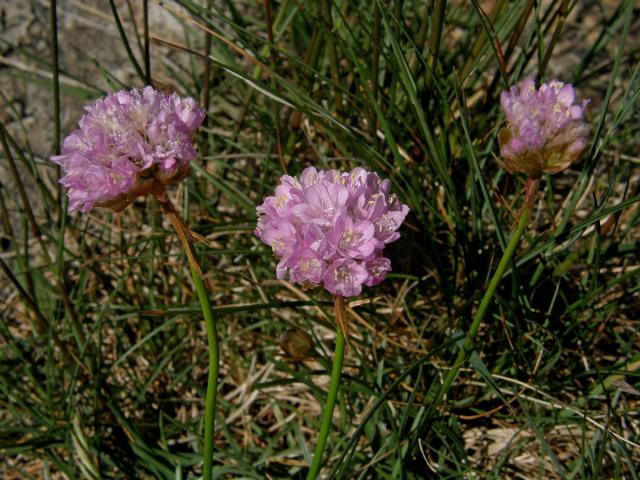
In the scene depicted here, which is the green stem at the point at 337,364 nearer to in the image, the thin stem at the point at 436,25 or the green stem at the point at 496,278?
the green stem at the point at 496,278

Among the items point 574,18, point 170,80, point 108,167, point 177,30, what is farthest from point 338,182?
point 574,18

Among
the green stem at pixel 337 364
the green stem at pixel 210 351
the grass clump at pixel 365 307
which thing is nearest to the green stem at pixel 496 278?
the grass clump at pixel 365 307

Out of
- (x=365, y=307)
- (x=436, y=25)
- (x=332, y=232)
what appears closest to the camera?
(x=332, y=232)

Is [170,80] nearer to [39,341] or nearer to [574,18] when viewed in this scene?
[39,341]

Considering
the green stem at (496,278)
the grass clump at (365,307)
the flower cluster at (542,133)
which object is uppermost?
the flower cluster at (542,133)

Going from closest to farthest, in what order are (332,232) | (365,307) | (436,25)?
(332,232), (436,25), (365,307)

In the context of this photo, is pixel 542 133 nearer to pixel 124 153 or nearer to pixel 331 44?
pixel 124 153

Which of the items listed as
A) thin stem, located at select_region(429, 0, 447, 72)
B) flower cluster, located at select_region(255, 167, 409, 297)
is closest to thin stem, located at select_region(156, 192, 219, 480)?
flower cluster, located at select_region(255, 167, 409, 297)

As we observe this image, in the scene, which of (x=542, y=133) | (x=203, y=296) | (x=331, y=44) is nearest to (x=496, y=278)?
(x=542, y=133)
